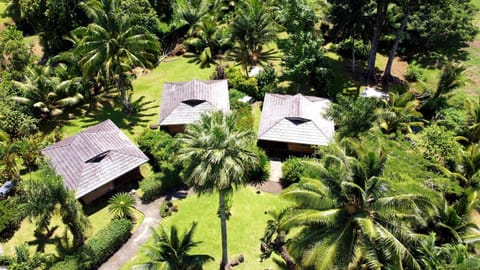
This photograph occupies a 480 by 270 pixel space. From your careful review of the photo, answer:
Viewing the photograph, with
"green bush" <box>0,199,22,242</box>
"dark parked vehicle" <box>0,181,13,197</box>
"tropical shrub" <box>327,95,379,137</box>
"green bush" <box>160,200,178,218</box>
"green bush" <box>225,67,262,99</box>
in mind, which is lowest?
"green bush" <box>160,200,178,218</box>

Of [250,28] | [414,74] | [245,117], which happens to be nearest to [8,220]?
[245,117]

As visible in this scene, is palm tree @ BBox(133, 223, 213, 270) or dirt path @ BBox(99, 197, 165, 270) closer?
palm tree @ BBox(133, 223, 213, 270)

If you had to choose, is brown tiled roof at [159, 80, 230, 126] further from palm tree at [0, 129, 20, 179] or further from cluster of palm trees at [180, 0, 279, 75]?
palm tree at [0, 129, 20, 179]

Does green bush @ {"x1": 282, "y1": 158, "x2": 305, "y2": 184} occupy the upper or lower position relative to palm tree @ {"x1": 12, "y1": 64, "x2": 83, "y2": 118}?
lower

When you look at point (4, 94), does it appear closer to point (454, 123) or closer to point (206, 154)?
point (206, 154)

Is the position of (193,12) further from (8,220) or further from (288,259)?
(288,259)

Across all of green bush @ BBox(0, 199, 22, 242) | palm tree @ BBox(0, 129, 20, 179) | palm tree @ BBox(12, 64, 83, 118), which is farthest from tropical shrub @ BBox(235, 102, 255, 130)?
green bush @ BBox(0, 199, 22, 242)
